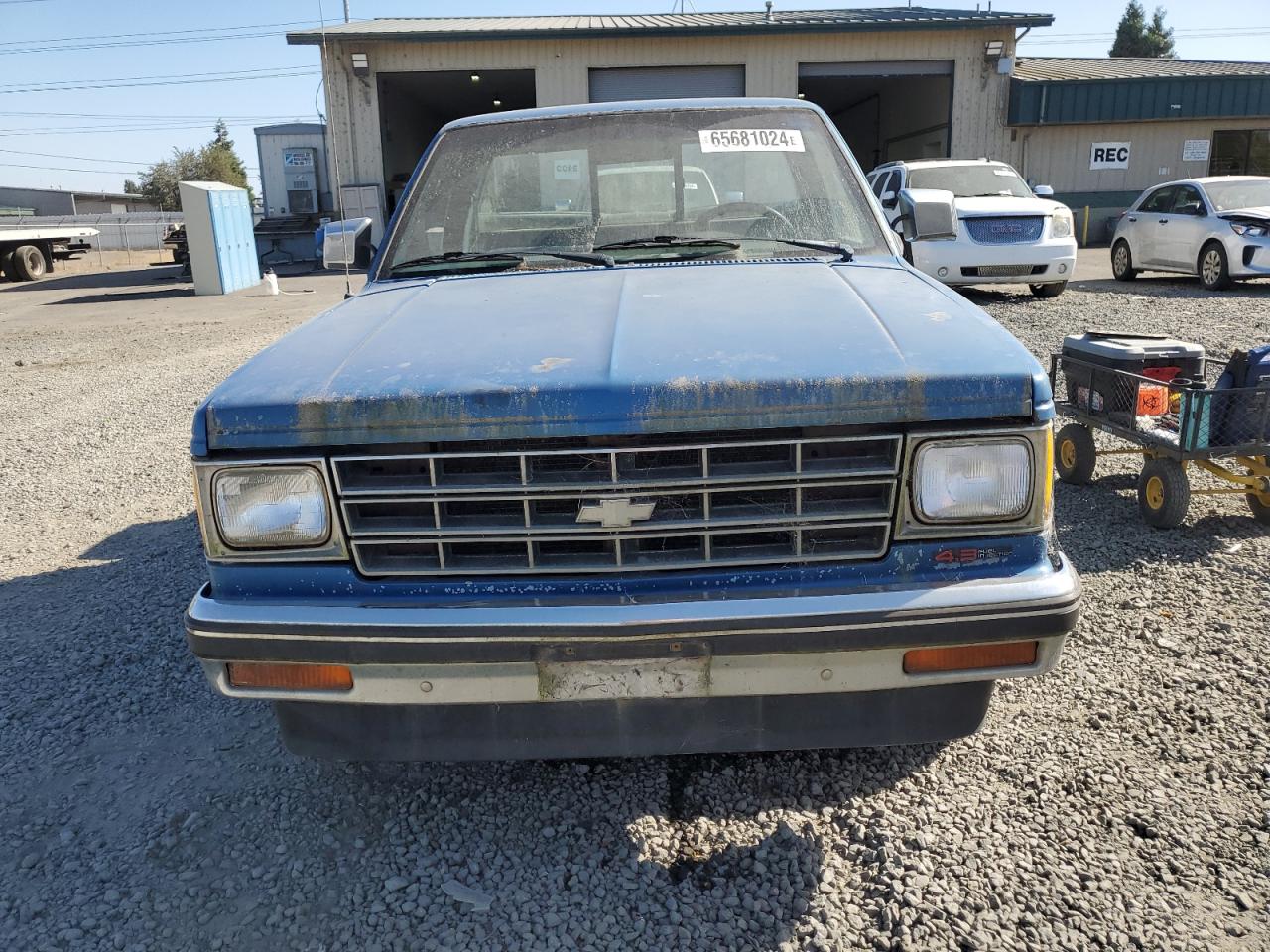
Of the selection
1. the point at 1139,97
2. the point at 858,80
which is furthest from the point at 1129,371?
the point at 1139,97

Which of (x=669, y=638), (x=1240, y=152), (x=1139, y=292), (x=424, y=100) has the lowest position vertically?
(x=1139, y=292)

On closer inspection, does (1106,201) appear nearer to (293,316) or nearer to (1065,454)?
(293,316)

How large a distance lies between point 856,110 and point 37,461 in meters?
29.4

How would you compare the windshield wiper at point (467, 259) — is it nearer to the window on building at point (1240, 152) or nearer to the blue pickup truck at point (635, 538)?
the blue pickup truck at point (635, 538)

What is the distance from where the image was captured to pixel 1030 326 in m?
10.2

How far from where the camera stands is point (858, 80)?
2475 centimetres

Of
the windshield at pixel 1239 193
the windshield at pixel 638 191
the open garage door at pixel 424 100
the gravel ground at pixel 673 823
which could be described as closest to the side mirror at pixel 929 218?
the windshield at pixel 638 191

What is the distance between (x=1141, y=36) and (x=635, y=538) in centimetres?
7666

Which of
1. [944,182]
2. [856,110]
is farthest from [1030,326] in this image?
[856,110]

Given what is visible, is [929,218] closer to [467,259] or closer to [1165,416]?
[467,259]

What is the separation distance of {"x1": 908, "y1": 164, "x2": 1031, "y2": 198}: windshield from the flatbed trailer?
2268 centimetres

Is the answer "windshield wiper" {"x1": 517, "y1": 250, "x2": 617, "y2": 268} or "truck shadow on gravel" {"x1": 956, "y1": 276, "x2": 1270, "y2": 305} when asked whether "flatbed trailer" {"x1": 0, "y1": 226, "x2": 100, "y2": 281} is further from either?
"windshield wiper" {"x1": 517, "y1": 250, "x2": 617, "y2": 268}

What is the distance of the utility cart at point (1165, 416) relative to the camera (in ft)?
14.0

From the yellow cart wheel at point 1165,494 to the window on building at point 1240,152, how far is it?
25.7 m
